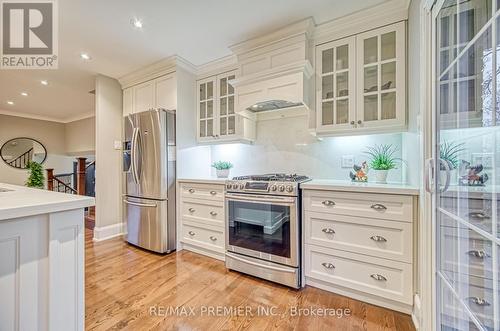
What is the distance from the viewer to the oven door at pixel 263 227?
192cm

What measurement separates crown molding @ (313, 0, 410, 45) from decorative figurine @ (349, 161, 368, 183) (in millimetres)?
1224

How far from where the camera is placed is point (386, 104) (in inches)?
73.7

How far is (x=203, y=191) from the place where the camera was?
2.60 meters

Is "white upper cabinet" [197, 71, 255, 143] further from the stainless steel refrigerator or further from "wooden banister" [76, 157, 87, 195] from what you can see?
"wooden banister" [76, 157, 87, 195]

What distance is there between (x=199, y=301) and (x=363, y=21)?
2.75m

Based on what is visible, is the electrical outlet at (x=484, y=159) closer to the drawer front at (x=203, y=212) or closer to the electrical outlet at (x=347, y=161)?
the electrical outlet at (x=347, y=161)

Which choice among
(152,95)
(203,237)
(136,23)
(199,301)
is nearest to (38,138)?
(152,95)

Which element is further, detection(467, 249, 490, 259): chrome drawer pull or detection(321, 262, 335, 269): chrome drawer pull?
detection(321, 262, 335, 269): chrome drawer pull

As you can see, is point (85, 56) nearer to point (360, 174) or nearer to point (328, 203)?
point (328, 203)

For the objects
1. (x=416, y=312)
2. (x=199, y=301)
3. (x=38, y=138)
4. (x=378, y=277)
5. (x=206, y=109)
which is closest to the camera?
(x=416, y=312)

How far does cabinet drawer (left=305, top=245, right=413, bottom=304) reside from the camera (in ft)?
5.09

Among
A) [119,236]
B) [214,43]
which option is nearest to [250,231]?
[214,43]

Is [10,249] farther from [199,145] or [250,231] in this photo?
[199,145]

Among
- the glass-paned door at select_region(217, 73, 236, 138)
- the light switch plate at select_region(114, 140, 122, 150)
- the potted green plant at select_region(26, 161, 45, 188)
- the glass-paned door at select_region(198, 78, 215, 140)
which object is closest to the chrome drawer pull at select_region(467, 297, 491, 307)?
the glass-paned door at select_region(217, 73, 236, 138)
